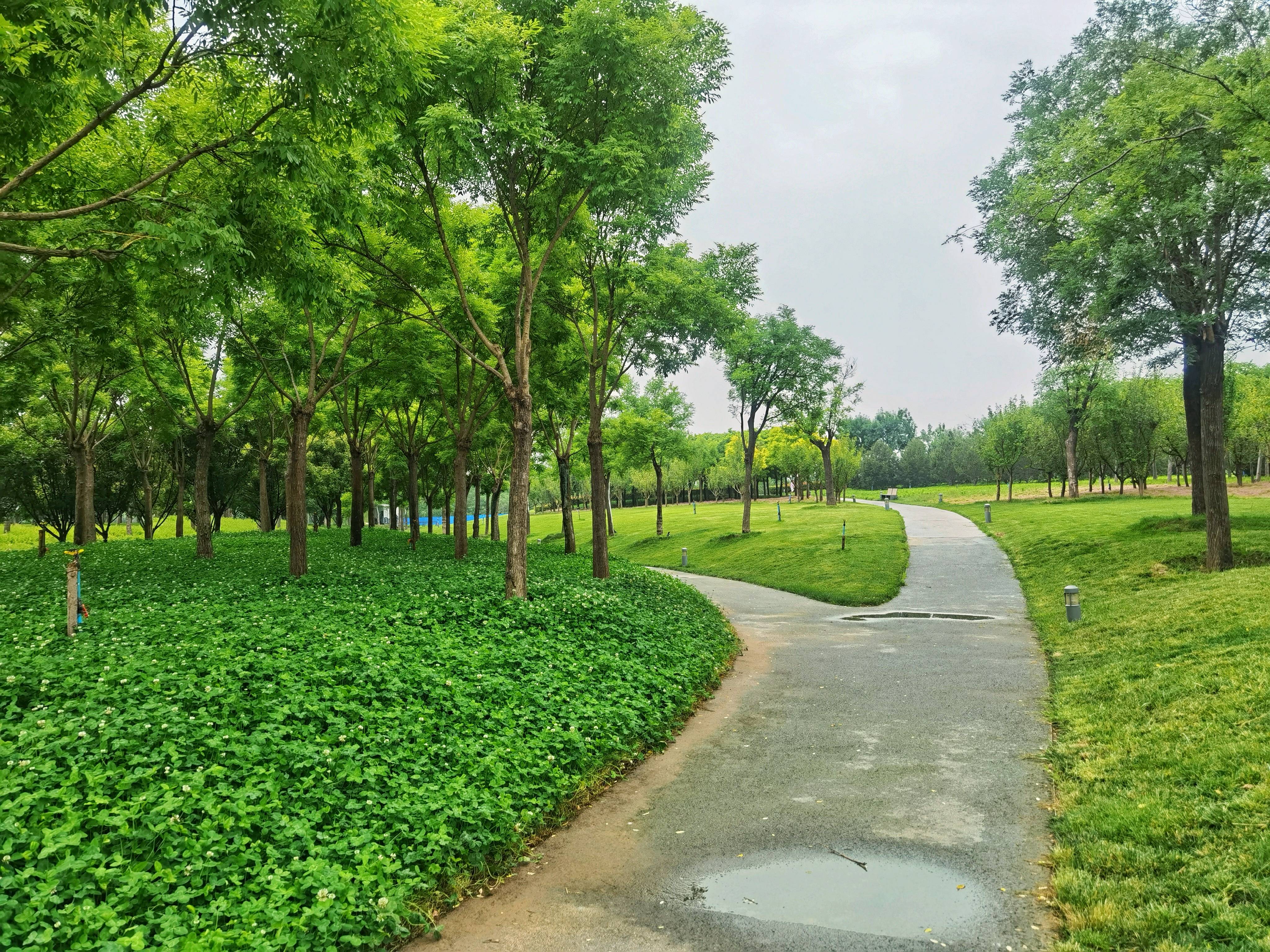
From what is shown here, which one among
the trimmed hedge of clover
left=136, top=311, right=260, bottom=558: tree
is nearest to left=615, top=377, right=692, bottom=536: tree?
left=136, top=311, right=260, bottom=558: tree

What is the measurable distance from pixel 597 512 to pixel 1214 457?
48.3 feet

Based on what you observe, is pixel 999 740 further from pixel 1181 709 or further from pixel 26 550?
pixel 26 550

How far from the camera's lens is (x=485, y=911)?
478 centimetres

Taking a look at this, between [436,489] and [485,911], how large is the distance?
3985cm

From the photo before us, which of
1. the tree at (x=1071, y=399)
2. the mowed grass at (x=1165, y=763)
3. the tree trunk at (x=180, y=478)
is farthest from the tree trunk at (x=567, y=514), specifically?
the tree at (x=1071, y=399)

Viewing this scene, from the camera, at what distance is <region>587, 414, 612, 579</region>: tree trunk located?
16.7 metres

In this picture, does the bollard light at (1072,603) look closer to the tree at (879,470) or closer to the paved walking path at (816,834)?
the paved walking path at (816,834)

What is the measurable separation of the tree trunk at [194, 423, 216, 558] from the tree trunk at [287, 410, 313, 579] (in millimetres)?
3061

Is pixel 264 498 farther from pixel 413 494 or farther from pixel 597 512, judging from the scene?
pixel 597 512

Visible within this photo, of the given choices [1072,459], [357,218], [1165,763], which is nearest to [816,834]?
[1165,763]

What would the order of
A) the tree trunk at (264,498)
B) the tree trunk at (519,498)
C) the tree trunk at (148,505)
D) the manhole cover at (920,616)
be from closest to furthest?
the tree trunk at (519,498)
the manhole cover at (920,616)
the tree trunk at (148,505)
the tree trunk at (264,498)

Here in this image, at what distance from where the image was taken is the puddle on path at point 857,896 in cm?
446

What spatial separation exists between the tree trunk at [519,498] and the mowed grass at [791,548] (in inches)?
448

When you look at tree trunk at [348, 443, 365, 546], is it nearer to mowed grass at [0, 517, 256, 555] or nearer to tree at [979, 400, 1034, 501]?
mowed grass at [0, 517, 256, 555]
